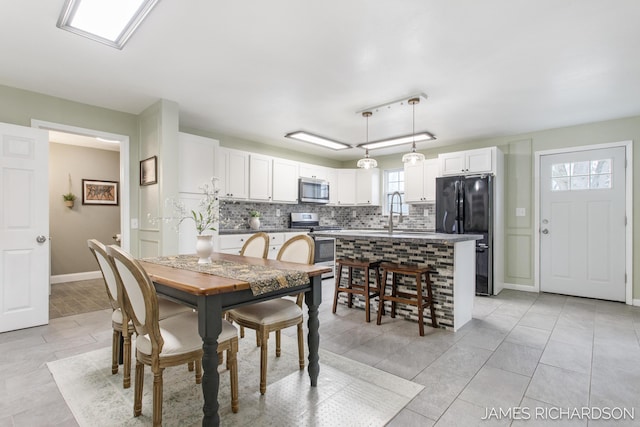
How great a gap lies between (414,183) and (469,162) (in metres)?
1.03

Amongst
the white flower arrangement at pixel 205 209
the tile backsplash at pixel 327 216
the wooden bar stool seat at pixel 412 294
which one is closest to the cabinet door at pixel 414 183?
the tile backsplash at pixel 327 216

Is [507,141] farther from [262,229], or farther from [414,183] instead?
[262,229]

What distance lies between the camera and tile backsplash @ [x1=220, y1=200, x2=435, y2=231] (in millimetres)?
5207

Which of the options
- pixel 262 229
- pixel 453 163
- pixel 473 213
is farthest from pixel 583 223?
pixel 262 229

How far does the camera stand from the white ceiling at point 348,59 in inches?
80.8

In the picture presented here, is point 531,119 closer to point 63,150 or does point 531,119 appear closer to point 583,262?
point 583,262

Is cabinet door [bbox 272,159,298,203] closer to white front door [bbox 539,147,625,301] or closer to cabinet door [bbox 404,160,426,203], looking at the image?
cabinet door [bbox 404,160,426,203]

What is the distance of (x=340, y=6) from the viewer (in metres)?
1.98

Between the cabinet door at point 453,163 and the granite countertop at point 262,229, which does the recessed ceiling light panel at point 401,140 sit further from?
the granite countertop at point 262,229

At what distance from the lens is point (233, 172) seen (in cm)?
473

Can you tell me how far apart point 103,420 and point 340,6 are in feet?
8.91

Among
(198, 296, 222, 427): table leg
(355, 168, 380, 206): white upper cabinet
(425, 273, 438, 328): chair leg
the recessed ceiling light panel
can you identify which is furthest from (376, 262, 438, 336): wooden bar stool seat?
(355, 168, 380, 206): white upper cabinet

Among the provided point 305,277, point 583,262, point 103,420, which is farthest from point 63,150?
point 583,262

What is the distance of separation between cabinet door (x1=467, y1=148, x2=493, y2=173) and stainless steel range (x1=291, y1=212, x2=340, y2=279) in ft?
7.83
